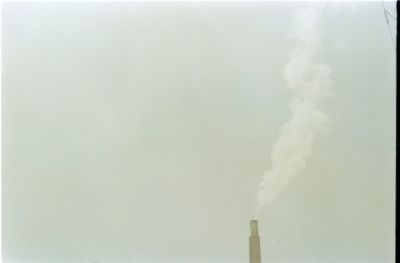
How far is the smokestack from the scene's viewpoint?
13.9 m

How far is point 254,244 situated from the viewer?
14.3 metres

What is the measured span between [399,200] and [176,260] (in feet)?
41.3

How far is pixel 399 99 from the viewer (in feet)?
11.3

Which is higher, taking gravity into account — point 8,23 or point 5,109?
point 8,23

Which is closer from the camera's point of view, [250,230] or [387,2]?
[387,2]

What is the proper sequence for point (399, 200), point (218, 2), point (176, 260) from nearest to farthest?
1. point (399, 200)
2. point (218, 2)
3. point (176, 260)

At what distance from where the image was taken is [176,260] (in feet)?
49.6

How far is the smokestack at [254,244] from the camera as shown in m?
13.9

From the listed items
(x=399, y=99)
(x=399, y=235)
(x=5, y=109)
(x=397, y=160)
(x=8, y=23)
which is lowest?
(x=399, y=235)

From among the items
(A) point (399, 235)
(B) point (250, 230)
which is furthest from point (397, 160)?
(B) point (250, 230)

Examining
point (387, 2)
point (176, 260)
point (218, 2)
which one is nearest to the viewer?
point (387, 2)

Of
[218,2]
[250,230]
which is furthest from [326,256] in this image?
[218,2]

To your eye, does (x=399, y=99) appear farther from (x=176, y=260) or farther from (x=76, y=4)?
(x=176, y=260)

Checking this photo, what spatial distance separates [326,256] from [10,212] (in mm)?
10511
